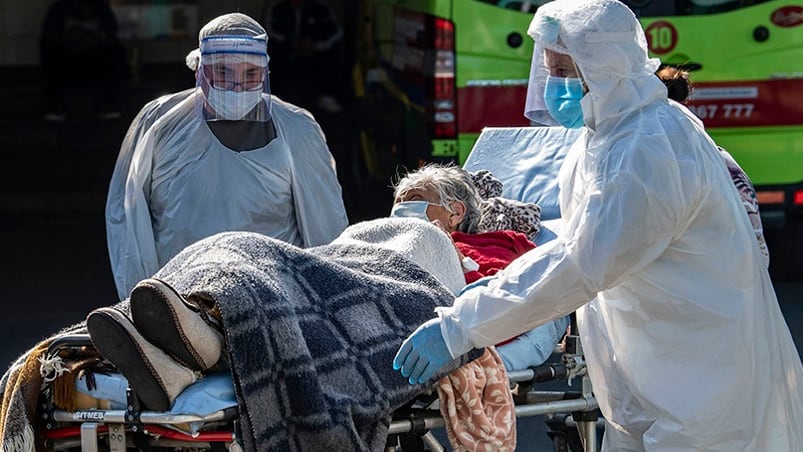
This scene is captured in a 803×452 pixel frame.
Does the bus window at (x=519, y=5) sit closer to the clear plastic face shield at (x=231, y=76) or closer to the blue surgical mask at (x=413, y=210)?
the clear plastic face shield at (x=231, y=76)

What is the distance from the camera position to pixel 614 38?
10.2 ft

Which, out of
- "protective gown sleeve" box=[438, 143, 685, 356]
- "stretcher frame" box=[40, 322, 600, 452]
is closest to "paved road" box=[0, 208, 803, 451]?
"stretcher frame" box=[40, 322, 600, 452]

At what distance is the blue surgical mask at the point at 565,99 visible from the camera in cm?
328

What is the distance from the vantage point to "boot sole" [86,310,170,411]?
10.1ft

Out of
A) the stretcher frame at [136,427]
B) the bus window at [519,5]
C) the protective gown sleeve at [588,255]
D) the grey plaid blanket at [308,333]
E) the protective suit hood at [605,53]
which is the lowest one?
the stretcher frame at [136,427]

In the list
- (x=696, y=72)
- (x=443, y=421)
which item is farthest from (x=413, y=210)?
(x=696, y=72)

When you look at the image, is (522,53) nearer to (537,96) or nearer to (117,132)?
(537,96)

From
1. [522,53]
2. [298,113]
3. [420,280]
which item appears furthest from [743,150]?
[420,280]

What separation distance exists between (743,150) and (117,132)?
8.47m

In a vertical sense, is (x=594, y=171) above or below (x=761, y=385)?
above

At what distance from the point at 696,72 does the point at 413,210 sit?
3336 mm

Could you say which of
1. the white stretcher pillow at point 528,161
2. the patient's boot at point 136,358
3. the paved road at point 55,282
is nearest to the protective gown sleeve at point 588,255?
the patient's boot at point 136,358

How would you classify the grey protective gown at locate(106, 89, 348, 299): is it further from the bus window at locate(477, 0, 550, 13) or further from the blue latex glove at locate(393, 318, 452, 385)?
the bus window at locate(477, 0, 550, 13)

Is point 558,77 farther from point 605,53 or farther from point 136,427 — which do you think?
point 136,427
